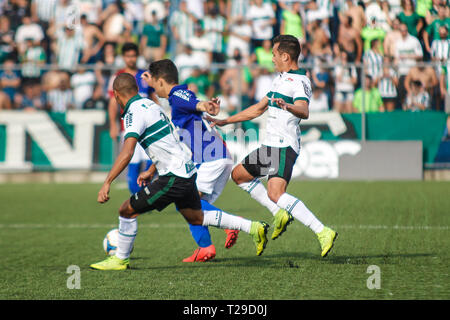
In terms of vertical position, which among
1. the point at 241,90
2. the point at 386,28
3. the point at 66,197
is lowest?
the point at 66,197

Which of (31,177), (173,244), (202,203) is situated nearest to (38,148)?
(31,177)

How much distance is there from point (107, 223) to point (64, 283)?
13.5ft

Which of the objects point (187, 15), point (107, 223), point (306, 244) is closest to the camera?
point (306, 244)

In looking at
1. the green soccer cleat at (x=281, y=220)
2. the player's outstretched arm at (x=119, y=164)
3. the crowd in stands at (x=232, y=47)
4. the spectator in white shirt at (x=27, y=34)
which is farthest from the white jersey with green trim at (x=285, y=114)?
the spectator in white shirt at (x=27, y=34)

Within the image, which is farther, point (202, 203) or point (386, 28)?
point (386, 28)

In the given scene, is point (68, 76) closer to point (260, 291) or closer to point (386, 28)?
point (386, 28)

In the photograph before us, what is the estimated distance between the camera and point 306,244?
7.83 meters

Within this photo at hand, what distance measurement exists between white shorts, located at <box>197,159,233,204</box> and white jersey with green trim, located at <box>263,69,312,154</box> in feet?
2.20

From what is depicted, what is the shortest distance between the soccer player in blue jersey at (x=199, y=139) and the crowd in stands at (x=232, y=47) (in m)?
7.84

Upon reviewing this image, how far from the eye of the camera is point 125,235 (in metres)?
6.40

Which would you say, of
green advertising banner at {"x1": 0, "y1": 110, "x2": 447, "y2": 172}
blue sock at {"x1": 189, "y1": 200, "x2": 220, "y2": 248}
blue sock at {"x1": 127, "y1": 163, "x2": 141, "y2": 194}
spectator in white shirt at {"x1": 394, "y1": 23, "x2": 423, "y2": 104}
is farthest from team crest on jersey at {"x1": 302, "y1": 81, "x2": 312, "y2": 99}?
green advertising banner at {"x1": 0, "y1": 110, "x2": 447, "y2": 172}

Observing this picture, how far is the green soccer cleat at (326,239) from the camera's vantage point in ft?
21.3

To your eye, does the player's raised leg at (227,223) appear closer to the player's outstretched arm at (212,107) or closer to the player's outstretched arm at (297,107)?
the player's outstretched arm at (212,107)

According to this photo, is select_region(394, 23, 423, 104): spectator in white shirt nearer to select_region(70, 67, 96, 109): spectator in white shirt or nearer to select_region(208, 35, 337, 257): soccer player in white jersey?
select_region(70, 67, 96, 109): spectator in white shirt
